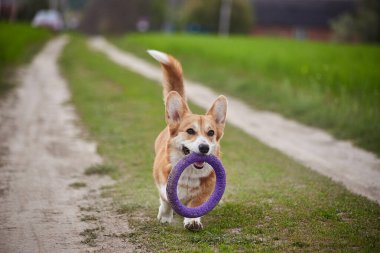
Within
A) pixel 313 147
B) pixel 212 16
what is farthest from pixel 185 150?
pixel 212 16

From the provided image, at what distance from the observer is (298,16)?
61.0 metres

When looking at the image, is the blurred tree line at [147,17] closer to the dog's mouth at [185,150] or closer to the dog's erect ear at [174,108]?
the dog's erect ear at [174,108]

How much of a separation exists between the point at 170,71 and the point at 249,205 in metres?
1.74

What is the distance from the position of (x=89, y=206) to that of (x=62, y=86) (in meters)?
10.4

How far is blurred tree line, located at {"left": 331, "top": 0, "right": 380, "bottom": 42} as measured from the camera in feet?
141

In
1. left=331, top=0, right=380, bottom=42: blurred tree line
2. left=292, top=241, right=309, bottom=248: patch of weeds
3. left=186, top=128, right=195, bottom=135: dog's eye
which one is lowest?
left=331, top=0, right=380, bottom=42: blurred tree line

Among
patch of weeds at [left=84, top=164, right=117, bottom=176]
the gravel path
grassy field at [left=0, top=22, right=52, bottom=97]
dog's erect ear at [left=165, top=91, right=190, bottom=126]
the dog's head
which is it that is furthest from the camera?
grassy field at [left=0, top=22, right=52, bottom=97]

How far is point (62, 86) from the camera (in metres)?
16.1

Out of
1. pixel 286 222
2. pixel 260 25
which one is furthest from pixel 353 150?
pixel 260 25

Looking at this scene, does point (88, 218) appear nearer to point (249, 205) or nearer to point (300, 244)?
point (249, 205)

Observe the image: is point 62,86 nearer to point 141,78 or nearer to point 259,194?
point 141,78

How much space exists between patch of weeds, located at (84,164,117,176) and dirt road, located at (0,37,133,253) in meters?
0.13

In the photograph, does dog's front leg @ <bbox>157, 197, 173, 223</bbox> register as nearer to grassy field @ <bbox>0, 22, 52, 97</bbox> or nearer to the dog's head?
the dog's head

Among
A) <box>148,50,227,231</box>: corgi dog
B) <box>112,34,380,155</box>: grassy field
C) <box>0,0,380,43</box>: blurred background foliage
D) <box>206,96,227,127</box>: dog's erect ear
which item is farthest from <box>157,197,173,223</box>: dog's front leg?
<box>0,0,380,43</box>: blurred background foliage
